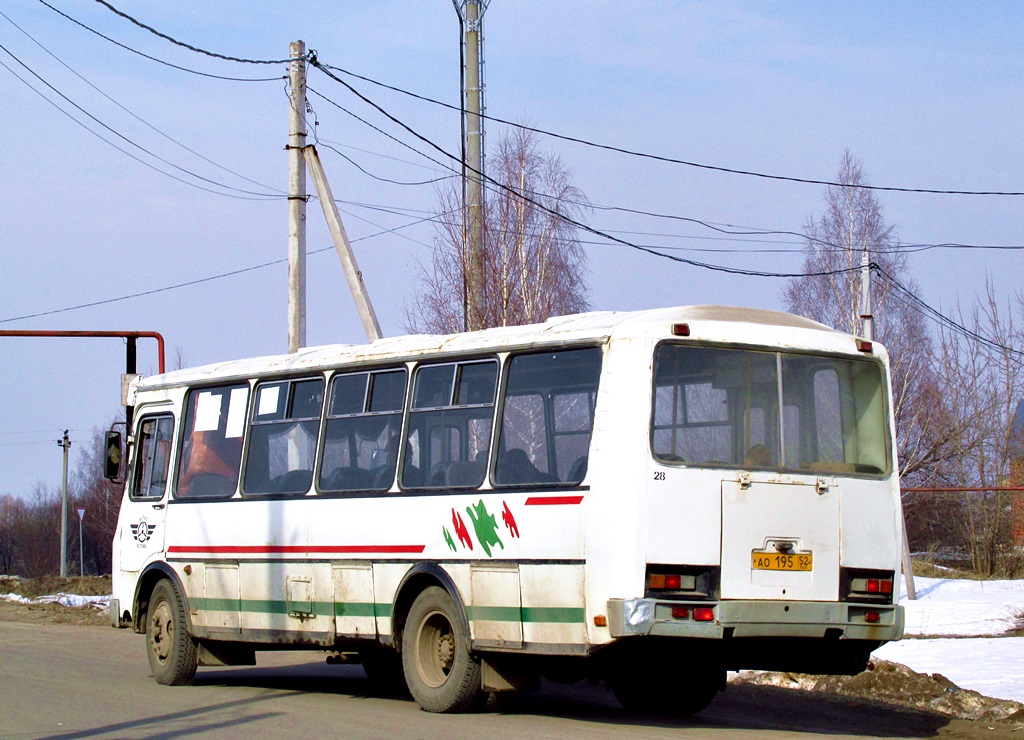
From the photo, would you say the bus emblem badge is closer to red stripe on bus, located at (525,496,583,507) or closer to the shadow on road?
the shadow on road

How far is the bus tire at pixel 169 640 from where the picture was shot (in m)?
13.4

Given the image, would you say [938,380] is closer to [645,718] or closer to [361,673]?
[361,673]

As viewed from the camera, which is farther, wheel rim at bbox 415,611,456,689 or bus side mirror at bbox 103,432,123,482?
bus side mirror at bbox 103,432,123,482

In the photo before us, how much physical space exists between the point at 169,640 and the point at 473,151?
13.1 metres

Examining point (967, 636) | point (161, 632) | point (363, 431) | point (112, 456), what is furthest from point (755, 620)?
point (967, 636)

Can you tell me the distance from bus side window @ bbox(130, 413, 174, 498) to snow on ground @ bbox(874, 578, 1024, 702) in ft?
25.9

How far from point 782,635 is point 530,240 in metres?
25.5

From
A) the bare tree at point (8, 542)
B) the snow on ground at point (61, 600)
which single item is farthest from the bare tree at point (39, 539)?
the snow on ground at point (61, 600)

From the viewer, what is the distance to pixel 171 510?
13.8 meters

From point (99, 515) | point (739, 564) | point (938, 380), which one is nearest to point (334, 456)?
point (739, 564)

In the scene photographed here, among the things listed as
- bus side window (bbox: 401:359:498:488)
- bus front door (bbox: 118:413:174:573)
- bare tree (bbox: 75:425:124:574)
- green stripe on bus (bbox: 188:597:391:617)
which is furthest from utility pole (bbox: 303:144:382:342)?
bare tree (bbox: 75:425:124:574)

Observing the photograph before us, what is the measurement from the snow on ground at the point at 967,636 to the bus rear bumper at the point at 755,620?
9.26ft

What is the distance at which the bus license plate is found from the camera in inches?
366

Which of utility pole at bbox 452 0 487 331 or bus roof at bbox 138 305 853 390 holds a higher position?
utility pole at bbox 452 0 487 331
